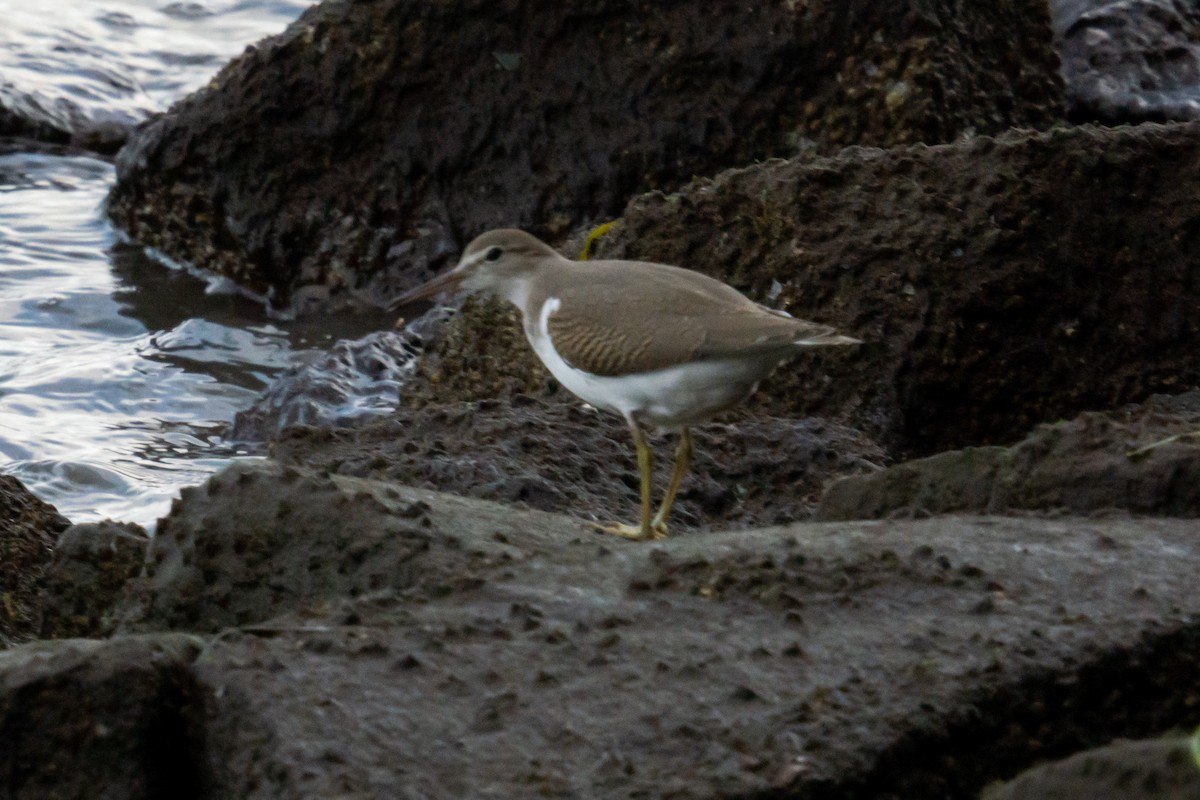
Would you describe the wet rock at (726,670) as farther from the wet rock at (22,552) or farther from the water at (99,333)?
the water at (99,333)

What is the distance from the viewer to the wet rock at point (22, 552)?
16.2 feet

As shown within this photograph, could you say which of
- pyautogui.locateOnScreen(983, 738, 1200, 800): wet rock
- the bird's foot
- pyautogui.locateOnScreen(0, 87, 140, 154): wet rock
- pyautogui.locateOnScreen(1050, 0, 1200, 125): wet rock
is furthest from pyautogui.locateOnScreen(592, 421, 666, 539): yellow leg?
pyautogui.locateOnScreen(0, 87, 140, 154): wet rock

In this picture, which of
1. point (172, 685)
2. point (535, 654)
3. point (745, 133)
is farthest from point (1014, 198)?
point (172, 685)

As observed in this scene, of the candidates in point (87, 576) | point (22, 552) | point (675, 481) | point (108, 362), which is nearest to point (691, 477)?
point (675, 481)

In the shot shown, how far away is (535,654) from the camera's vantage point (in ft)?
9.61

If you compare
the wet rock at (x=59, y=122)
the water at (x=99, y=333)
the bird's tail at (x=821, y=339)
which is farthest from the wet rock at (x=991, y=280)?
the wet rock at (x=59, y=122)

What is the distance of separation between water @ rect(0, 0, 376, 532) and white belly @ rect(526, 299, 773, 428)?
265 cm

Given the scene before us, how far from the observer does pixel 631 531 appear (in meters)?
4.30

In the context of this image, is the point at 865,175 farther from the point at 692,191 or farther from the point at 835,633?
the point at 835,633

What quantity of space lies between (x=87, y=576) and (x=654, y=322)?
171 cm

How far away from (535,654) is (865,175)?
3023 millimetres

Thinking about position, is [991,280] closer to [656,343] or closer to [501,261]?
[656,343]

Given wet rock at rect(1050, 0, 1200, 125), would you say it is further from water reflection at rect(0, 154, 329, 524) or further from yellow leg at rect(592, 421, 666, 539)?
yellow leg at rect(592, 421, 666, 539)

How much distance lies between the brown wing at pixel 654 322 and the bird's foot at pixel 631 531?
427 mm
